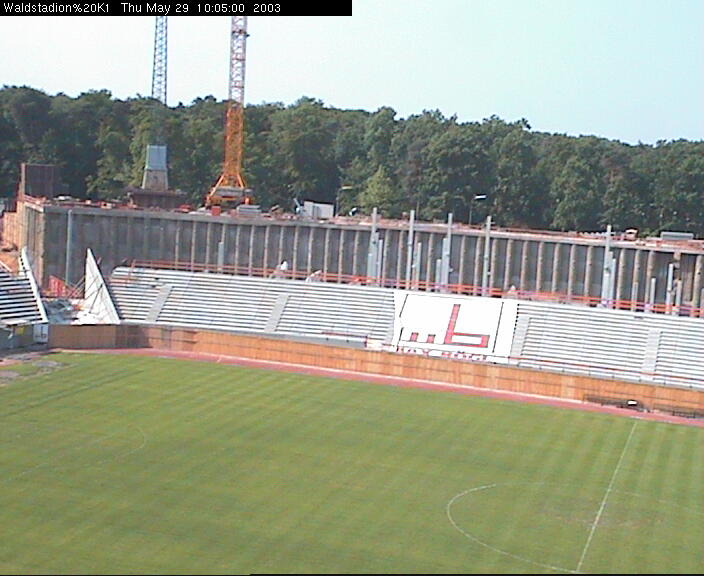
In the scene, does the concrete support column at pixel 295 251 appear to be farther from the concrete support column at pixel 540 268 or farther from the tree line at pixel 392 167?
the tree line at pixel 392 167

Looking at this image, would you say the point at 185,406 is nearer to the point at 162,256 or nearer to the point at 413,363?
the point at 413,363

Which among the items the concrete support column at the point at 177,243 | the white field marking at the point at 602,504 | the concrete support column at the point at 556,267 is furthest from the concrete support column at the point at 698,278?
the concrete support column at the point at 177,243

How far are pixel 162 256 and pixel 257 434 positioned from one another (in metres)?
33.8

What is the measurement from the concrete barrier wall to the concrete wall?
14.4m

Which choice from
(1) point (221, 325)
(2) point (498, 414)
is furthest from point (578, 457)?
(1) point (221, 325)

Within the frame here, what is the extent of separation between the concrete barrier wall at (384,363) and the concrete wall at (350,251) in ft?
47.2

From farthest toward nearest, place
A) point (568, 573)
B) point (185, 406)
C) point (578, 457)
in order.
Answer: point (185, 406) → point (578, 457) → point (568, 573)

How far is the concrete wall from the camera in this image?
62.0 meters

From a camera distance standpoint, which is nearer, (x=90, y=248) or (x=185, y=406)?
(x=185, y=406)

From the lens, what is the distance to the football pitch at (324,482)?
72.6 ft

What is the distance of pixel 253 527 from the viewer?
23.5 meters

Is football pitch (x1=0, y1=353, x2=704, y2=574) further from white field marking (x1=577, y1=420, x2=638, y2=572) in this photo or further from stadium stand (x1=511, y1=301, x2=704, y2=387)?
stadium stand (x1=511, y1=301, x2=704, y2=387)

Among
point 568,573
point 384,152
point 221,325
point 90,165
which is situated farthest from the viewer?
point 384,152

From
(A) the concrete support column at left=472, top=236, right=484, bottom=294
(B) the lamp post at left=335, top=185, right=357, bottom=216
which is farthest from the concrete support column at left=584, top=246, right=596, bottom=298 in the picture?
(B) the lamp post at left=335, top=185, right=357, bottom=216
